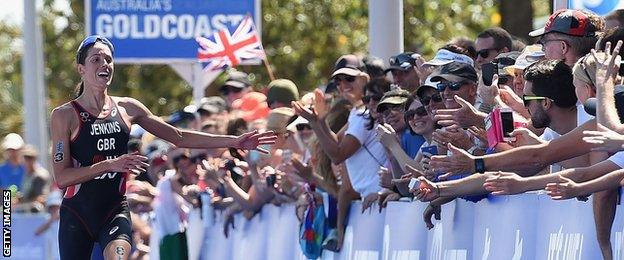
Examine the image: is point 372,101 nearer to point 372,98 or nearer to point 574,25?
point 372,98

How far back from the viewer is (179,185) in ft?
58.9

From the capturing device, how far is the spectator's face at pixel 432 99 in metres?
10.5

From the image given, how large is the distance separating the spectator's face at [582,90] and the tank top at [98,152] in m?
3.83

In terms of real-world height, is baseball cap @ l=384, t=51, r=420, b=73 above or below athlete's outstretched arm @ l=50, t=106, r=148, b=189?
above

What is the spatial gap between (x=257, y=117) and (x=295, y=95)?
1.67m

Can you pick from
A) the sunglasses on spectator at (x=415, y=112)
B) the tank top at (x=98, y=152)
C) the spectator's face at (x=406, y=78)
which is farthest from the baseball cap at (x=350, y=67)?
the tank top at (x=98, y=152)

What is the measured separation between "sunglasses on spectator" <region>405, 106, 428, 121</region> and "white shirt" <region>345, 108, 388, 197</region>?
45.7 inches

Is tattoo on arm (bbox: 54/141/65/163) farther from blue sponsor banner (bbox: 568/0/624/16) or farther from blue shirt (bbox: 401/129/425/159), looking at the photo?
blue sponsor banner (bbox: 568/0/624/16)

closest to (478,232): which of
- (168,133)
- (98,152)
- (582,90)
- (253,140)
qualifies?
(582,90)

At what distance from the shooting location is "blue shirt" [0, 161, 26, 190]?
26206 mm

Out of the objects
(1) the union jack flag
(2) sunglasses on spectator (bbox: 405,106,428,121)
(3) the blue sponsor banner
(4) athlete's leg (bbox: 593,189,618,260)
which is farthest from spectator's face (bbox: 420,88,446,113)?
(1) the union jack flag

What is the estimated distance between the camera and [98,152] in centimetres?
1120

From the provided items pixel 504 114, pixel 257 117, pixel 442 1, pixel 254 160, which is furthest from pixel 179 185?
pixel 442 1

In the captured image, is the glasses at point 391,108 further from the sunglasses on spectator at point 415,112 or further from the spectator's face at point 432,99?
the spectator's face at point 432,99
